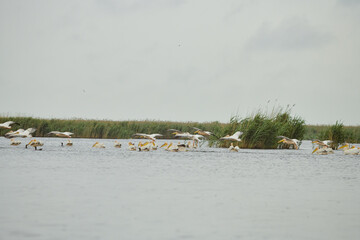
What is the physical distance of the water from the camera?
7.28 m

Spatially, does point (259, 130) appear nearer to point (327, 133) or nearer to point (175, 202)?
point (327, 133)

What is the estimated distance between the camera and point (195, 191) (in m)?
11.1

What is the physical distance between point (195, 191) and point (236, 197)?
1.01m

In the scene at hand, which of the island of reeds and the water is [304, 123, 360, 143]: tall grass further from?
the water

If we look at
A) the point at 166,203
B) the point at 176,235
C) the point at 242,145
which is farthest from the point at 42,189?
the point at 242,145

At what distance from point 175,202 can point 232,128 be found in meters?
17.9

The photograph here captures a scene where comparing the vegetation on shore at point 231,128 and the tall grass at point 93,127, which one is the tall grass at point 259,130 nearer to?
the vegetation on shore at point 231,128

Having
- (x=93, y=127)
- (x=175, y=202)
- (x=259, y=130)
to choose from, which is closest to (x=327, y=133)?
(x=259, y=130)

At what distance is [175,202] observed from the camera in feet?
31.4

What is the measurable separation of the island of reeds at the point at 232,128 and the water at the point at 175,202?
10.3m

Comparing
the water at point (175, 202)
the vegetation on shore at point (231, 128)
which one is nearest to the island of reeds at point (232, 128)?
the vegetation on shore at point (231, 128)

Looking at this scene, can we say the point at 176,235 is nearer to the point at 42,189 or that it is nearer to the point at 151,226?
the point at 151,226

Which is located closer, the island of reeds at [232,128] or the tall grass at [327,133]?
the island of reeds at [232,128]

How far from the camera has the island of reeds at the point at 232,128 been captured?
87.6 ft
